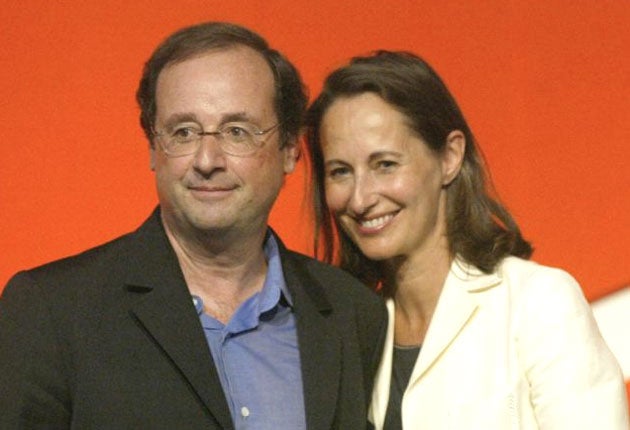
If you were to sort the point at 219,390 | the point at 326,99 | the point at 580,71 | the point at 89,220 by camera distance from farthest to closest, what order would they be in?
the point at 580,71 → the point at 89,220 → the point at 326,99 → the point at 219,390

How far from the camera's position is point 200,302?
207cm

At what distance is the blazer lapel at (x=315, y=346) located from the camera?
2.03 metres

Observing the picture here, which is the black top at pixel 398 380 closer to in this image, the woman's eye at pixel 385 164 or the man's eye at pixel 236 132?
the woman's eye at pixel 385 164

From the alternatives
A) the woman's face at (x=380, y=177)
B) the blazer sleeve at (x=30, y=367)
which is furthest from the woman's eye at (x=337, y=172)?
the blazer sleeve at (x=30, y=367)

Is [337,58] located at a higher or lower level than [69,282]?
higher

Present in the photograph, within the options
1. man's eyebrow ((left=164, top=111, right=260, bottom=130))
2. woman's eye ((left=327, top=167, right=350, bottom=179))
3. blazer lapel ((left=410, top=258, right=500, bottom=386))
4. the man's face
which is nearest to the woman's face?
woman's eye ((left=327, top=167, right=350, bottom=179))

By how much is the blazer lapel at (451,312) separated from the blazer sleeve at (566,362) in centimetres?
11

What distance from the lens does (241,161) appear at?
2.05 meters

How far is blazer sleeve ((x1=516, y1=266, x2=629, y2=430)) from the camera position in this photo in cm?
223

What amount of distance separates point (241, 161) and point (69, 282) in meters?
0.34

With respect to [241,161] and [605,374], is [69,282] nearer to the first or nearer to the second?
[241,161]

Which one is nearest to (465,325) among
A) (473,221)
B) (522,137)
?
(473,221)

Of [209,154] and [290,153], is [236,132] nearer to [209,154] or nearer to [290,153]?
[209,154]

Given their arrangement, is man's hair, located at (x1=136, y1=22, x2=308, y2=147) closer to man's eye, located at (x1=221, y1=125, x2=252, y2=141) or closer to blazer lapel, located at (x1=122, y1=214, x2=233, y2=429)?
man's eye, located at (x1=221, y1=125, x2=252, y2=141)
